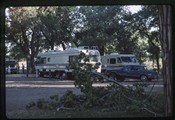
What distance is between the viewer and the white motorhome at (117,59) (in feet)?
10.0

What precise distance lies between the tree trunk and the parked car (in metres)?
0.12

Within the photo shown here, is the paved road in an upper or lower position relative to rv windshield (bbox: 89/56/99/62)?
lower

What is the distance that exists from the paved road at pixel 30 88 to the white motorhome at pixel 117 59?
6.6 inches

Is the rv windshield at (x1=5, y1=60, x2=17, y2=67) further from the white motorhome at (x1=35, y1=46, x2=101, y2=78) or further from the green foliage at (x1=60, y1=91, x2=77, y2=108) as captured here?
the green foliage at (x1=60, y1=91, x2=77, y2=108)

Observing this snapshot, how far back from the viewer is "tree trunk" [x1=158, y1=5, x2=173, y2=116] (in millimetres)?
3018

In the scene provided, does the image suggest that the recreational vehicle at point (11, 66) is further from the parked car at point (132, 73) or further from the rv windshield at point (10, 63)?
the parked car at point (132, 73)

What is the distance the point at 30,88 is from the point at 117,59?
0.70 m

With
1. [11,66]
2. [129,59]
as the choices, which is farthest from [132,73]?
[11,66]

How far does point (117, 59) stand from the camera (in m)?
3.09

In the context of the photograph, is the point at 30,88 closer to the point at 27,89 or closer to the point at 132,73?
the point at 27,89

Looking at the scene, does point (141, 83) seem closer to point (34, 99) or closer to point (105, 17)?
point (105, 17)

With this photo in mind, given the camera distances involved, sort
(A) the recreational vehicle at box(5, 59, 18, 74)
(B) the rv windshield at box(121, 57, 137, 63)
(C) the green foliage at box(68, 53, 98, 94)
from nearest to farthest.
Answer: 1. (A) the recreational vehicle at box(5, 59, 18, 74)
2. (B) the rv windshield at box(121, 57, 137, 63)
3. (C) the green foliage at box(68, 53, 98, 94)

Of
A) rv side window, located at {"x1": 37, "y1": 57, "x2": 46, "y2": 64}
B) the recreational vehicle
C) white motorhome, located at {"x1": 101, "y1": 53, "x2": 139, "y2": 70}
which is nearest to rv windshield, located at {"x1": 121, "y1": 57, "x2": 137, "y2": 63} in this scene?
white motorhome, located at {"x1": 101, "y1": 53, "x2": 139, "y2": 70}

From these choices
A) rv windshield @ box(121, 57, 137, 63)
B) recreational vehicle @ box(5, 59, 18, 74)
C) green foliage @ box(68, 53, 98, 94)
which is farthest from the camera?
green foliage @ box(68, 53, 98, 94)
